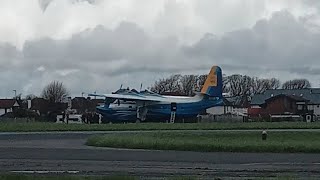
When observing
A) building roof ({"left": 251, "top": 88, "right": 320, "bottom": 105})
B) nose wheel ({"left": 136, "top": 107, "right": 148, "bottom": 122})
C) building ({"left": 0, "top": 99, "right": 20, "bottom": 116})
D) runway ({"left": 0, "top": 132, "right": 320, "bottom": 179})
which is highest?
building roof ({"left": 251, "top": 88, "right": 320, "bottom": 105})

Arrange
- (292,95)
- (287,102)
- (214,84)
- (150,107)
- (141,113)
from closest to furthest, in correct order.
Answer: (141,113) < (150,107) < (214,84) < (287,102) < (292,95)

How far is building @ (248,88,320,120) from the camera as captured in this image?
141 metres

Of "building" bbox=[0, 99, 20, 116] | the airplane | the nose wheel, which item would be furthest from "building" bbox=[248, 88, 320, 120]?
"building" bbox=[0, 99, 20, 116]

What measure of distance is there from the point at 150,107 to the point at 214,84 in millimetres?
10792

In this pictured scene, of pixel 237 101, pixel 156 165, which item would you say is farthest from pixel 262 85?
pixel 156 165

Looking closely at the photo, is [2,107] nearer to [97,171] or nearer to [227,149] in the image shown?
[227,149]

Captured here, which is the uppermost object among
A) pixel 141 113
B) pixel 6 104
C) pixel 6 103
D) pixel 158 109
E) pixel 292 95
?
pixel 292 95

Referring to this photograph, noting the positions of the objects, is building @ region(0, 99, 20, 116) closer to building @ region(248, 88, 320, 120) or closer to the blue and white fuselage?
building @ region(248, 88, 320, 120)

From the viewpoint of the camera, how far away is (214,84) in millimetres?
99750

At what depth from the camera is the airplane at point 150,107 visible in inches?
3676

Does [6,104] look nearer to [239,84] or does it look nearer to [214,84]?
[239,84]

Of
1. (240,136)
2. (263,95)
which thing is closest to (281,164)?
(240,136)

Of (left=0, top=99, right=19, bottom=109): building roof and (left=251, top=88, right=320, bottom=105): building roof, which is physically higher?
(left=251, top=88, right=320, bottom=105): building roof

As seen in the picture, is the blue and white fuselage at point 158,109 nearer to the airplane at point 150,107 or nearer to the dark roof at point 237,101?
the airplane at point 150,107
